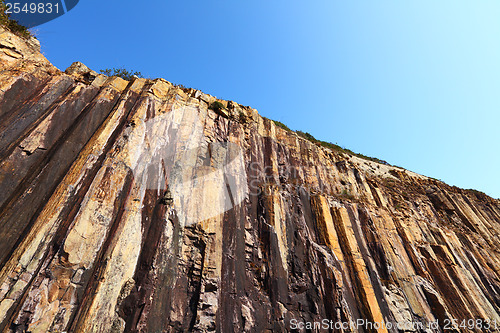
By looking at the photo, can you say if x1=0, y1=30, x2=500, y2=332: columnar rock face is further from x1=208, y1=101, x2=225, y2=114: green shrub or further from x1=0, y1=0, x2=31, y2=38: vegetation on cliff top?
x1=0, y1=0, x2=31, y2=38: vegetation on cliff top

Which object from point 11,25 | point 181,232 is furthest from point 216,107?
point 11,25

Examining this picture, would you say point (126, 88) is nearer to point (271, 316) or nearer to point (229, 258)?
point (229, 258)

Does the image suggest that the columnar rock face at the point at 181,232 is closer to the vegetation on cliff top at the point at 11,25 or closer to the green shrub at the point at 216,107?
the green shrub at the point at 216,107

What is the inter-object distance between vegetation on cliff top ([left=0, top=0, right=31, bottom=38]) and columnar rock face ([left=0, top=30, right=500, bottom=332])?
0.93 m

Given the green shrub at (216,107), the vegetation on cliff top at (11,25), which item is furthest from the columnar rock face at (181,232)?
the vegetation on cliff top at (11,25)

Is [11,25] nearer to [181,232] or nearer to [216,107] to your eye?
[216,107]

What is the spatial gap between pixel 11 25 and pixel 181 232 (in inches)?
531

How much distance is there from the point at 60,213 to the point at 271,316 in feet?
28.6

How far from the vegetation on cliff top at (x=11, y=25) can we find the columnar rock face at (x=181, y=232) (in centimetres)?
93

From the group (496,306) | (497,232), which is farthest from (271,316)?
(497,232)

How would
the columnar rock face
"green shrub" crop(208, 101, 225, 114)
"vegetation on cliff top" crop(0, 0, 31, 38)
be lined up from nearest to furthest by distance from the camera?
1. the columnar rock face
2. "vegetation on cliff top" crop(0, 0, 31, 38)
3. "green shrub" crop(208, 101, 225, 114)

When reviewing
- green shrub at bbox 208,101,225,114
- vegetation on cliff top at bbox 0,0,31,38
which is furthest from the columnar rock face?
vegetation on cliff top at bbox 0,0,31,38

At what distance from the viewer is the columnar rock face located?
741 centimetres

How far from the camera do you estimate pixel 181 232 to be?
997cm
